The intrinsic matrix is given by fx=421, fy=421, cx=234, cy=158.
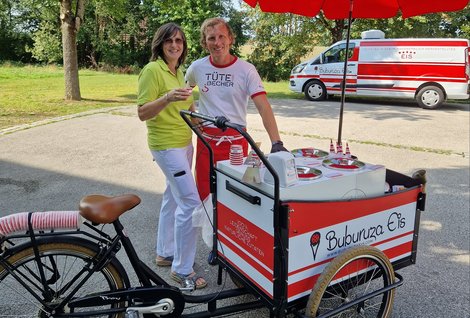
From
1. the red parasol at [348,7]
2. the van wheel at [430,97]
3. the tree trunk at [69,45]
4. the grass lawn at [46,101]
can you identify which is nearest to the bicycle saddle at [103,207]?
the red parasol at [348,7]

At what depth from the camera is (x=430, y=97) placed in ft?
42.6

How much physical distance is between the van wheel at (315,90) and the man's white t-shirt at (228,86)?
11912 mm

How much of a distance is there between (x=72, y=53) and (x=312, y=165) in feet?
36.8

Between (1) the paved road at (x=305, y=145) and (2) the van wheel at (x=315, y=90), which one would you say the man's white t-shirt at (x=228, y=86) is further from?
(2) the van wheel at (x=315, y=90)

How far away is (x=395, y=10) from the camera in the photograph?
4180 millimetres

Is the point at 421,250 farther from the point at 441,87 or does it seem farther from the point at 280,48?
the point at 280,48

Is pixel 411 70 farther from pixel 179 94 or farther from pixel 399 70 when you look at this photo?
pixel 179 94

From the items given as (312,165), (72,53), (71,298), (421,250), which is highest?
(72,53)

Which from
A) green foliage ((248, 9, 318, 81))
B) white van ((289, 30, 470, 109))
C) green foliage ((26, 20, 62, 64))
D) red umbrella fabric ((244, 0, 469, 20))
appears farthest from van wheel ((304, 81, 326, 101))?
green foliage ((26, 20, 62, 64))

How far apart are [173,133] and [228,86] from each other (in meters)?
0.55

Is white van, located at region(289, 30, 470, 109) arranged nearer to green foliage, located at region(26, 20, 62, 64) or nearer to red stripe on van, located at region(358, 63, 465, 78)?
red stripe on van, located at region(358, 63, 465, 78)

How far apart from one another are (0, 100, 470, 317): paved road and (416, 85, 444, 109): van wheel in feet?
3.08

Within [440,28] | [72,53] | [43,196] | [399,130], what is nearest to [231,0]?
[440,28]

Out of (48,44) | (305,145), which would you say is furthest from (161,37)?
(48,44)
